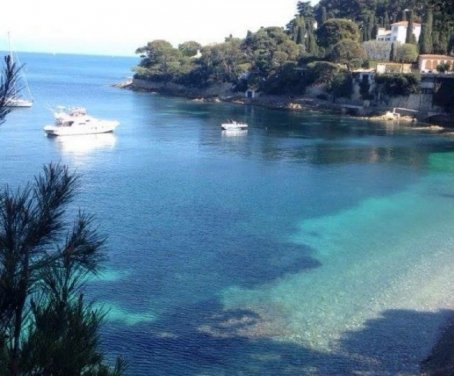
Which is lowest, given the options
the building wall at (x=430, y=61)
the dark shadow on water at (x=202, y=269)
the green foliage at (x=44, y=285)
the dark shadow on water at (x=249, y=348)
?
the dark shadow on water at (x=249, y=348)

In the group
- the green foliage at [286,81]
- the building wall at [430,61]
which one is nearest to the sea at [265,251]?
the building wall at [430,61]

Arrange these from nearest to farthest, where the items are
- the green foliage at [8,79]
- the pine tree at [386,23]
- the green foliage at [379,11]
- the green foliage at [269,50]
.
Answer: the green foliage at [8,79], the green foliage at [379,11], the green foliage at [269,50], the pine tree at [386,23]

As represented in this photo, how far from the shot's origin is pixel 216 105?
83500 millimetres

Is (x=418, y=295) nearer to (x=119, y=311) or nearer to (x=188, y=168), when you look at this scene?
(x=119, y=311)

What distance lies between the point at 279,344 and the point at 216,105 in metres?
70.9

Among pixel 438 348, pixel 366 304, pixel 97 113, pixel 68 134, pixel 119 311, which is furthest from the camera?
pixel 97 113

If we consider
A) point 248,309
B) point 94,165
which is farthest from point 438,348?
point 94,165

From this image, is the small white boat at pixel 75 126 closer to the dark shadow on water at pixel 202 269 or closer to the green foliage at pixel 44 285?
the dark shadow on water at pixel 202 269

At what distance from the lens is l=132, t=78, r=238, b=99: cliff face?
91.8 meters

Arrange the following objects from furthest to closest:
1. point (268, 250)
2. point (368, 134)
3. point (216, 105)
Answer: point (216, 105) → point (368, 134) → point (268, 250)

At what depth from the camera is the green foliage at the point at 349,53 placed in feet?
239

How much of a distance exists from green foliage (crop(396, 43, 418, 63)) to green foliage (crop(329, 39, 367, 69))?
4426mm

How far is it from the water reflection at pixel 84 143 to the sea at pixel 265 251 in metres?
0.20

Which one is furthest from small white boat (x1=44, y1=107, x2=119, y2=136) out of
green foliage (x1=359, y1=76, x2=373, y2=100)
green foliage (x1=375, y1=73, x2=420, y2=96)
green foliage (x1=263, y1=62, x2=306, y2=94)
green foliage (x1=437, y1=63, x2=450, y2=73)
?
green foliage (x1=437, y1=63, x2=450, y2=73)
